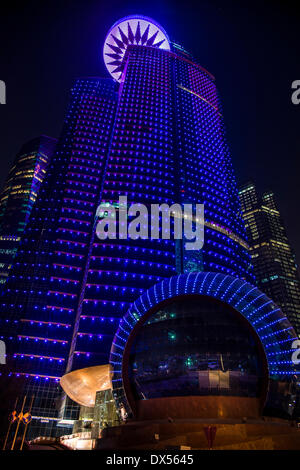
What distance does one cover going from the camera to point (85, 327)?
2409 inches

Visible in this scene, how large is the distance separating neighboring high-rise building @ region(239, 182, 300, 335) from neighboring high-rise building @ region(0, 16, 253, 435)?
239ft

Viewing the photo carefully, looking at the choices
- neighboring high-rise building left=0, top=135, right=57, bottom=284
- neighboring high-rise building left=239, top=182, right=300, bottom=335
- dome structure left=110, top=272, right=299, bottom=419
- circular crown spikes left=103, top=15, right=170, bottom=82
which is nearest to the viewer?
dome structure left=110, top=272, right=299, bottom=419

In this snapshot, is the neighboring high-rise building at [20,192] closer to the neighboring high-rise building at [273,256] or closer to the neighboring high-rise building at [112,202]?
the neighboring high-rise building at [112,202]

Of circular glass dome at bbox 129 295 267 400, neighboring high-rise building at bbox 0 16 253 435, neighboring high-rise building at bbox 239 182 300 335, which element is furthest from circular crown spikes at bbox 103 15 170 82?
circular glass dome at bbox 129 295 267 400

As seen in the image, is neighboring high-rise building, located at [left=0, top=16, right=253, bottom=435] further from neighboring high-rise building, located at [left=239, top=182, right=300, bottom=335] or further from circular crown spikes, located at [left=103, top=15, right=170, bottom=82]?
neighboring high-rise building, located at [left=239, top=182, right=300, bottom=335]

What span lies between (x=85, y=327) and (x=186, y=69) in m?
106

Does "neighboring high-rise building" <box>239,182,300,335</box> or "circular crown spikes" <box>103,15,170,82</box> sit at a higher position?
"circular crown spikes" <box>103,15,170,82</box>

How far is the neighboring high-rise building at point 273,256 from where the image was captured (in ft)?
516

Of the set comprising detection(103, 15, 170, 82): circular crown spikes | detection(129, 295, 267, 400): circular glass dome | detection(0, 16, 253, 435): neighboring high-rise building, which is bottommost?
detection(129, 295, 267, 400): circular glass dome

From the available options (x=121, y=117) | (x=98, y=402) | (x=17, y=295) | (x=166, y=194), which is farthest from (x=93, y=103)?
(x=98, y=402)

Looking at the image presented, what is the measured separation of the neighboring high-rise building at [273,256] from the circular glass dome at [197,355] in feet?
461

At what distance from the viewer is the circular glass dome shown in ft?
73.8

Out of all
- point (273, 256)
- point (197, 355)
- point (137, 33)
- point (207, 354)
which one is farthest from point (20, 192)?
point (273, 256)

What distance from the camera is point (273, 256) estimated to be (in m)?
172
